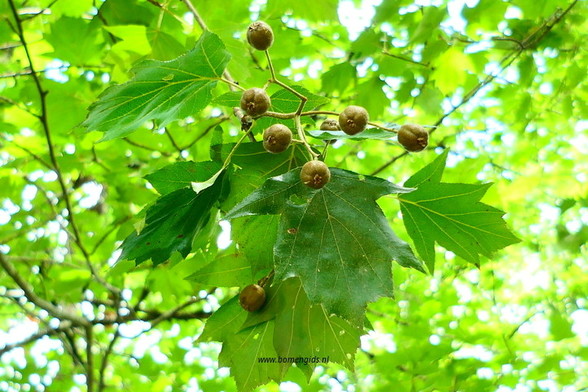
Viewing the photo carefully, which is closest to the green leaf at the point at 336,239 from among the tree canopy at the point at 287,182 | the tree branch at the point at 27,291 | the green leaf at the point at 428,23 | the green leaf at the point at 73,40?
the tree canopy at the point at 287,182

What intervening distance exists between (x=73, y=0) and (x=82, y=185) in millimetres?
2737

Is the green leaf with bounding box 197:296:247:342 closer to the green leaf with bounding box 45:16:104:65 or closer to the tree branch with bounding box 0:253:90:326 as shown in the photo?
the green leaf with bounding box 45:16:104:65

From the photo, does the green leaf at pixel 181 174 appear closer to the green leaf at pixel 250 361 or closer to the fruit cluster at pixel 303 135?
the fruit cluster at pixel 303 135

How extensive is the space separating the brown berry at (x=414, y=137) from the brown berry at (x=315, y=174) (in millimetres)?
247

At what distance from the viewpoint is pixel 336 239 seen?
126 cm

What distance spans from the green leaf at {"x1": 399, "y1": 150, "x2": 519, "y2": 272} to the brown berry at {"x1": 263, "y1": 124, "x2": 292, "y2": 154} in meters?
0.43

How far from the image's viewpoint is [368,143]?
410cm

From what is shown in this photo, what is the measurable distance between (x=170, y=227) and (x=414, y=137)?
68 cm

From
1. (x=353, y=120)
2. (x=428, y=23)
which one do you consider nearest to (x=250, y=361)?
(x=353, y=120)

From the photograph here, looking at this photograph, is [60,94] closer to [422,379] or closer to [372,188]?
[372,188]

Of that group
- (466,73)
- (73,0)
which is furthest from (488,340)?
(73,0)

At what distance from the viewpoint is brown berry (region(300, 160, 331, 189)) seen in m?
1.21

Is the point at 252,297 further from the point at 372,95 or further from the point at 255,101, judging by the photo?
the point at 372,95

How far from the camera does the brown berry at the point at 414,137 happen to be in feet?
4.34
